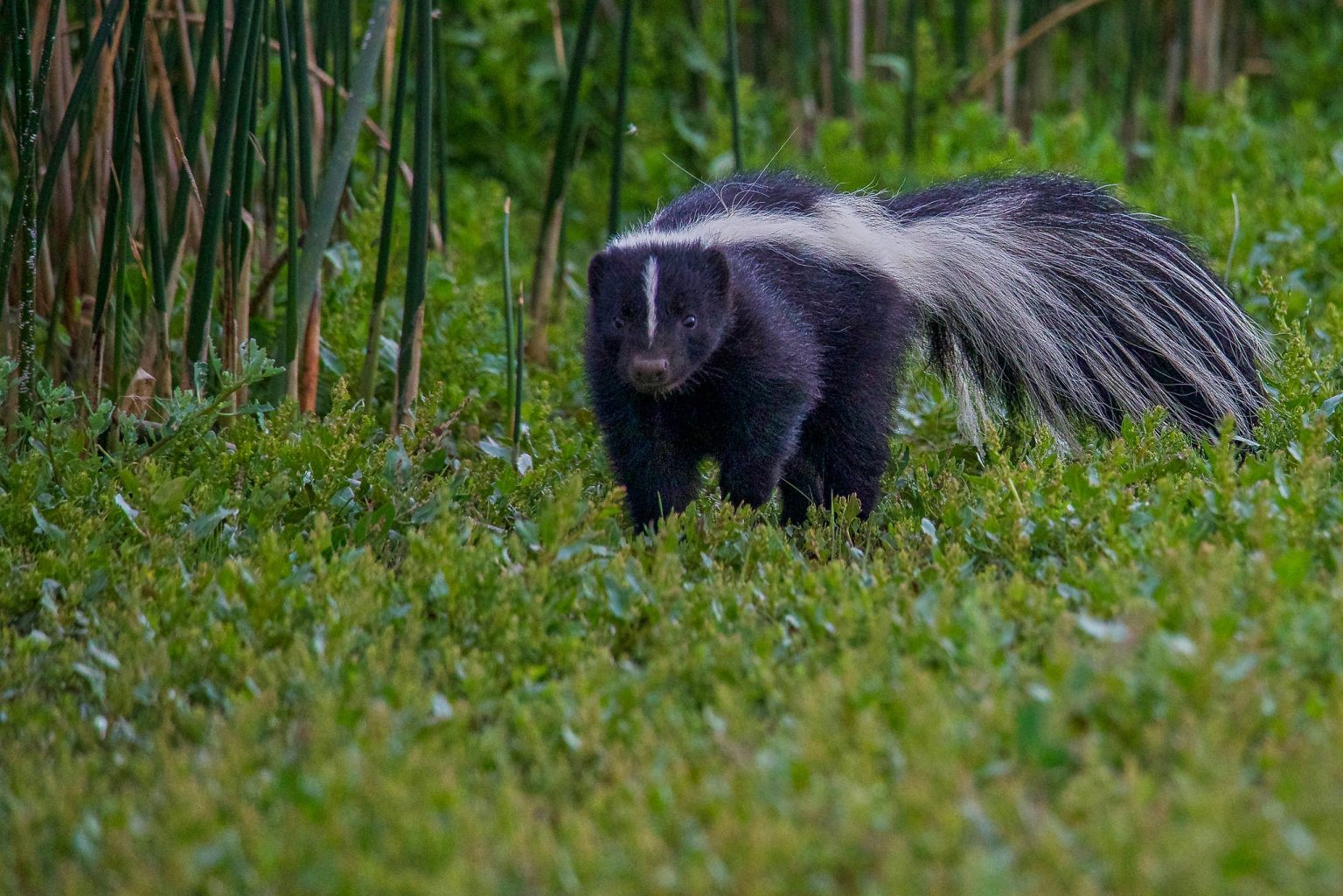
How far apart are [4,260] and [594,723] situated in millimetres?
2448

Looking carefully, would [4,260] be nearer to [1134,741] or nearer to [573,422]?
[573,422]

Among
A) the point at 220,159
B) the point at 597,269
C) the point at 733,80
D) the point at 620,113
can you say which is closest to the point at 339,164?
the point at 220,159

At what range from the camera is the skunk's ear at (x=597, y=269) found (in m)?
4.61

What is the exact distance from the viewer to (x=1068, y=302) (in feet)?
16.9

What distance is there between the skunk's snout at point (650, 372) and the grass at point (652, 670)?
331 mm

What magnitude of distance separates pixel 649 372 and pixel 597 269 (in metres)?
0.44

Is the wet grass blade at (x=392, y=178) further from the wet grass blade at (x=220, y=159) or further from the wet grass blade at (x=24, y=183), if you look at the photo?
the wet grass blade at (x=24, y=183)

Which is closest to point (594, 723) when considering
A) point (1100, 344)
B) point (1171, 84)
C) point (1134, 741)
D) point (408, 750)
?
point (408, 750)

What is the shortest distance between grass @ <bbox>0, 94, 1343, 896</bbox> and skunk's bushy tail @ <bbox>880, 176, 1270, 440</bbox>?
0.78ft

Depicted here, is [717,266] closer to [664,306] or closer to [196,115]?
[664,306]

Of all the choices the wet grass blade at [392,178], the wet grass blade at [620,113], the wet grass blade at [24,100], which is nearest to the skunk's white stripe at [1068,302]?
the wet grass blade at [392,178]

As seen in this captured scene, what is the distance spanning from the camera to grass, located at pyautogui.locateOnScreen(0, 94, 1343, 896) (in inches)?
91.0

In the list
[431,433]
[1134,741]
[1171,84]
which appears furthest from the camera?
[1171,84]

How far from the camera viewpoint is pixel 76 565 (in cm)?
383
